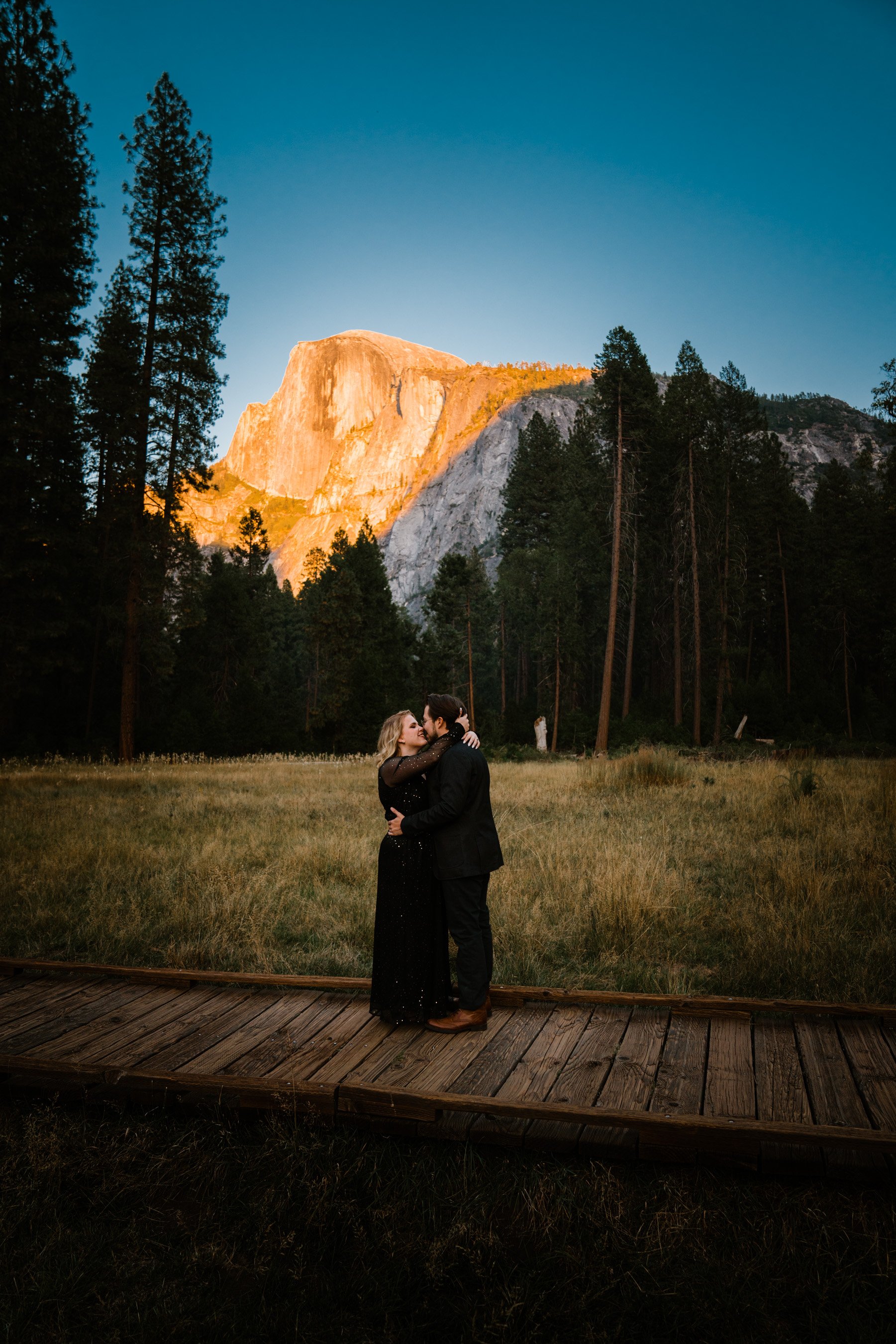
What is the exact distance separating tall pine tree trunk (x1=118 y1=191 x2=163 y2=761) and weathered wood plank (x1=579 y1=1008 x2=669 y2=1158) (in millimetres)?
20116

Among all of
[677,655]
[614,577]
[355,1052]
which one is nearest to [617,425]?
[614,577]

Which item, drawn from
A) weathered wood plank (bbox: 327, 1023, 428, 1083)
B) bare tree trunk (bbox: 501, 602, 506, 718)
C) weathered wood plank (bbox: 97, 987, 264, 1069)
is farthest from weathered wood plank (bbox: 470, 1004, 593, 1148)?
bare tree trunk (bbox: 501, 602, 506, 718)

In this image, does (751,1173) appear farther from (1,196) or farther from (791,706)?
(791,706)

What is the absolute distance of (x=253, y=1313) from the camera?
2449 mm

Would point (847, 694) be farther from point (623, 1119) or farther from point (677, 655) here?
point (623, 1119)

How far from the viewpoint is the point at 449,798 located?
152 inches

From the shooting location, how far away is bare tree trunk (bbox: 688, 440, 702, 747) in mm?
30453

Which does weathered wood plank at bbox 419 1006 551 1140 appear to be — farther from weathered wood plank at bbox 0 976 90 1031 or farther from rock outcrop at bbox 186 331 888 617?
rock outcrop at bbox 186 331 888 617

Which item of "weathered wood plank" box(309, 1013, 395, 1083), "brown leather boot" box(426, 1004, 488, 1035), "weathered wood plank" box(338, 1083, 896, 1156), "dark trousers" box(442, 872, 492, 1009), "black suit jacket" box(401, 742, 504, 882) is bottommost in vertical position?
"weathered wood plank" box(309, 1013, 395, 1083)

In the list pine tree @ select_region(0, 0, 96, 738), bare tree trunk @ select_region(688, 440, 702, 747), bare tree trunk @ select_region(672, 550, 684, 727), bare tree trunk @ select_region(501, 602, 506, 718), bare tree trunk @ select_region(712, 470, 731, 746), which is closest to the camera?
pine tree @ select_region(0, 0, 96, 738)

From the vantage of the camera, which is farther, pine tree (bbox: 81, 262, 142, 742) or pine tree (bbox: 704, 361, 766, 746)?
pine tree (bbox: 704, 361, 766, 746)

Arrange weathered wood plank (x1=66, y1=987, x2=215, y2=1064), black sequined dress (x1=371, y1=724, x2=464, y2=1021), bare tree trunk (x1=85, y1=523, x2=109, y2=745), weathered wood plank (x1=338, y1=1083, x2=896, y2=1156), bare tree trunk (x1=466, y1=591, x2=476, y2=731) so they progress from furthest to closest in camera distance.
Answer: bare tree trunk (x1=466, y1=591, x2=476, y2=731) < bare tree trunk (x1=85, y1=523, x2=109, y2=745) < black sequined dress (x1=371, y1=724, x2=464, y2=1021) < weathered wood plank (x1=66, y1=987, x2=215, y2=1064) < weathered wood plank (x1=338, y1=1083, x2=896, y2=1156)

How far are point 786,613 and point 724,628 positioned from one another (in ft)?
31.3

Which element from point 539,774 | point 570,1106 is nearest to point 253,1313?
point 570,1106
